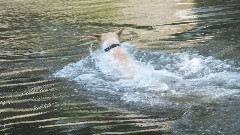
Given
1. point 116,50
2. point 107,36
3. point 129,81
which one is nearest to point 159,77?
point 129,81

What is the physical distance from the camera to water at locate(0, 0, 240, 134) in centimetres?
654

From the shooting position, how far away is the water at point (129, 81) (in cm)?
654

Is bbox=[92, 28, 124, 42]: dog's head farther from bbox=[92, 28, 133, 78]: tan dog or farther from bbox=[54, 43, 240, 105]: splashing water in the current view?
bbox=[54, 43, 240, 105]: splashing water

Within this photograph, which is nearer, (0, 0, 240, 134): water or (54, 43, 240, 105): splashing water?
(0, 0, 240, 134): water

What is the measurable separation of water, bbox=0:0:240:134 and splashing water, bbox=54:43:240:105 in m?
0.02

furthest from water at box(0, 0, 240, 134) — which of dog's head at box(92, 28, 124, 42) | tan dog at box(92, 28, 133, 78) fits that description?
dog's head at box(92, 28, 124, 42)

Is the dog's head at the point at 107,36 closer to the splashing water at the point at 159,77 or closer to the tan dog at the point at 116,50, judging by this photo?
the tan dog at the point at 116,50

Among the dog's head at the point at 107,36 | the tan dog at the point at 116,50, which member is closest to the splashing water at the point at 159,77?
the tan dog at the point at 116,50

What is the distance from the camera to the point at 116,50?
10.4 meters

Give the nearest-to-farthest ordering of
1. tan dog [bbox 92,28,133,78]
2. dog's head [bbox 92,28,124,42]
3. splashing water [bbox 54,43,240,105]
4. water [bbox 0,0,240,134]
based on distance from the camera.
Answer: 1. water [bbox 0,0,240,134]
2. splashing water [bbox 54,43,240,105]
3. tan dog [bbox 92,28,133,78]
4. dog's head [bbox 92,28,124,42]

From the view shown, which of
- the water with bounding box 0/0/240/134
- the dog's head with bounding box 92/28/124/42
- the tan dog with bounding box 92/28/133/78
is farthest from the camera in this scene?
the dog's head with bounding box 92/28/124/42

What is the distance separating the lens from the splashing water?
7633 millimetres

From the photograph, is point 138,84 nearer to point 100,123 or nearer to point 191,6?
point 100,123

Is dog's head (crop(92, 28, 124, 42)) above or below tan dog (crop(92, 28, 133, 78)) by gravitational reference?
above
